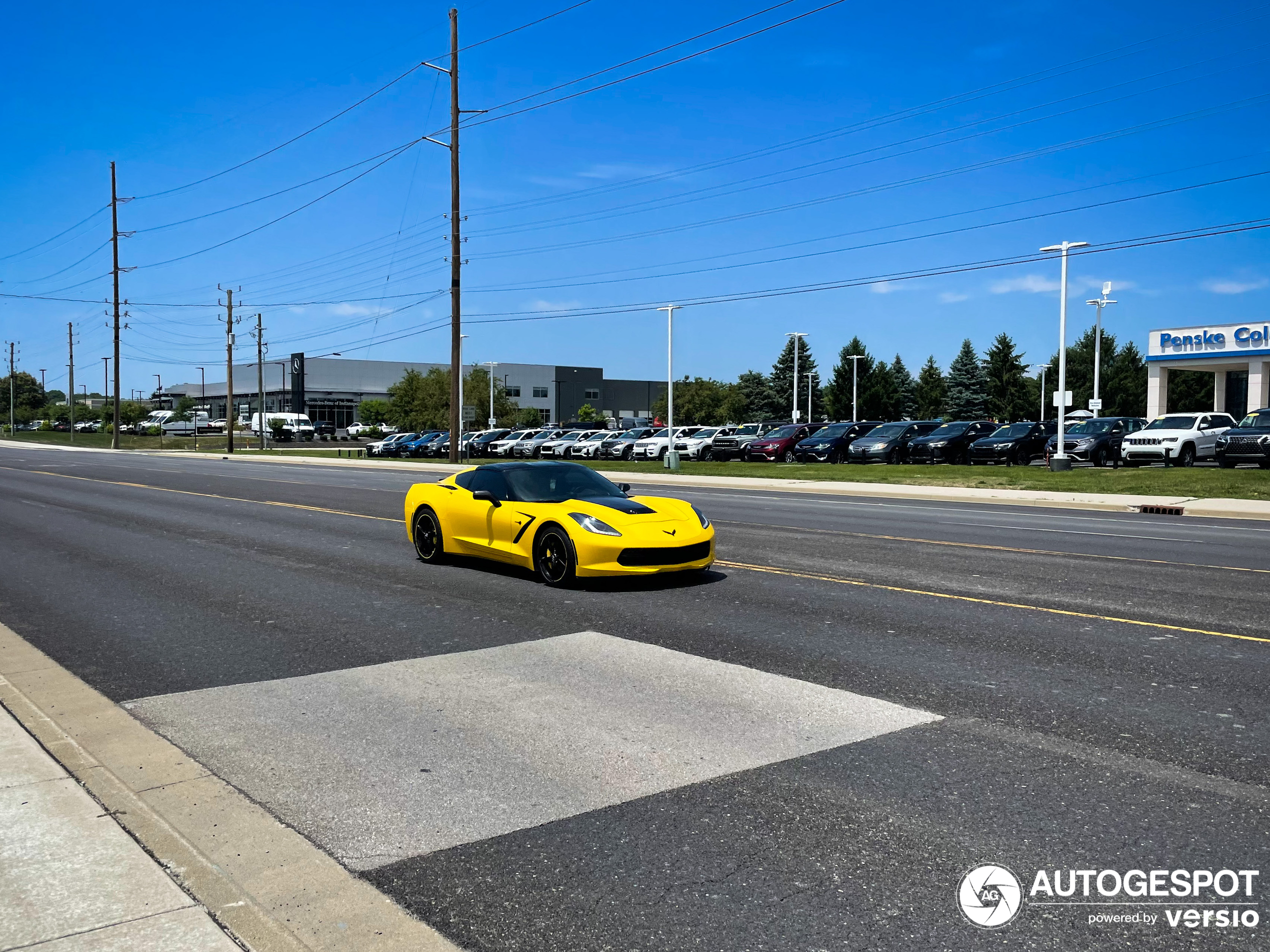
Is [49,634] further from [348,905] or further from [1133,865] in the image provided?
[1133,865]

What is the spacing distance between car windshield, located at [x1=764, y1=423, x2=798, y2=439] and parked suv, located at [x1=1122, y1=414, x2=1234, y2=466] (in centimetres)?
1420

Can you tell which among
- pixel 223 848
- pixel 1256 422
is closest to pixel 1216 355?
pixel 1256 422

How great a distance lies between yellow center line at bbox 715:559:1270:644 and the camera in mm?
7887

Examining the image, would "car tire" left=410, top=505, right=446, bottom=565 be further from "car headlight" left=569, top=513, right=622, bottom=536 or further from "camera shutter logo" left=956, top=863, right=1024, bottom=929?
"camera shutter logo" left=956, top=863, right=1024, bottom=929

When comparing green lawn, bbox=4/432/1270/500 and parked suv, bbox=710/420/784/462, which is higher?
parked suv, bbox=710/420/784/462

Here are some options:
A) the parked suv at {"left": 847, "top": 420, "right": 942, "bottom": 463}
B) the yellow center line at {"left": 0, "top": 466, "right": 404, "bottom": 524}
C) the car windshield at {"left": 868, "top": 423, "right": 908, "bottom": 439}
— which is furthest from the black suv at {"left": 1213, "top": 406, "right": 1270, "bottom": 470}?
the yellow center line at {"left": 0, "top": 466, "right": 404, "bottom": 524}

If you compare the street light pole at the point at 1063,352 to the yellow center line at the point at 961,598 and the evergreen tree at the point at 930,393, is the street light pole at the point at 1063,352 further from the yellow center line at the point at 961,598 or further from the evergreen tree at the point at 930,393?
the evergreen tree at the point at 930,393

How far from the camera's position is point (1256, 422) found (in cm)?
3081

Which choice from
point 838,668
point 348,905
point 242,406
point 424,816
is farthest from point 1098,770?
point 242,406

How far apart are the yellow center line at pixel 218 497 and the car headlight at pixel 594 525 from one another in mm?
7506

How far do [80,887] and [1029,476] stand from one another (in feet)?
94.2

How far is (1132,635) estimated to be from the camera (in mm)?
7766

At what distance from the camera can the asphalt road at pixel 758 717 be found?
3658 mm

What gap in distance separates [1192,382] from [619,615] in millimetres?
105449
